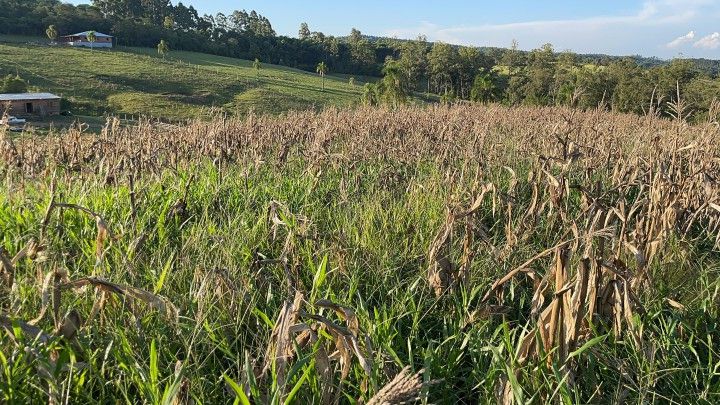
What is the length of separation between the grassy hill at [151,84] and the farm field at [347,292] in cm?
3424

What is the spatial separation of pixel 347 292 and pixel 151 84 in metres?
53.3

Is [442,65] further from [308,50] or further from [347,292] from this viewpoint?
[347,292]

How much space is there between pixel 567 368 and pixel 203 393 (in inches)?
50.6

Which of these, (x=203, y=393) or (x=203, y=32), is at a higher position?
(x=203, y=32)

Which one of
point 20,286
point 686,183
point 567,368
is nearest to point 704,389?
point 567,368

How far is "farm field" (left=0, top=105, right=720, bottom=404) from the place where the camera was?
5.64ft

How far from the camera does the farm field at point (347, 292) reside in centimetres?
172

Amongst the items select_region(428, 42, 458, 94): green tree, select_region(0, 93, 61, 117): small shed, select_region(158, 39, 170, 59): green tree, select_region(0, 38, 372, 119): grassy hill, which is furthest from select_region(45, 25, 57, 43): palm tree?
select_region(428, 42, 458, 94): green tree

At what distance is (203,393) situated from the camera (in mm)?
1785

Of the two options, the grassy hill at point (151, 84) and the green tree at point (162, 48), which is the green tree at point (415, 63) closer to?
the grassy hill at point (151, 84)

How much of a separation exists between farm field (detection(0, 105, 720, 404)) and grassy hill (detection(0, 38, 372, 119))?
3424 cm

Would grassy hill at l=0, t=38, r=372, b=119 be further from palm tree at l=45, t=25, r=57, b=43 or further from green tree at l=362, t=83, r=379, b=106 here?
palm tree at l=45, t=25, r=57, b=43

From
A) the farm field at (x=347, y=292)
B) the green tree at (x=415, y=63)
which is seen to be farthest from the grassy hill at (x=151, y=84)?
the farm field at (x=347, y=292)

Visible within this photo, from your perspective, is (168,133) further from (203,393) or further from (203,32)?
(203,32)
